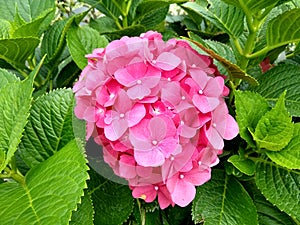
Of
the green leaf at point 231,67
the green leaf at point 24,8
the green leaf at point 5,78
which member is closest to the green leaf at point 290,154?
the green leaf at point 231,67

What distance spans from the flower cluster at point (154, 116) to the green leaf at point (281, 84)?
175 millimetres

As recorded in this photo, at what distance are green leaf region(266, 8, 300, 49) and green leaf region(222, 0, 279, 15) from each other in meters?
0.03

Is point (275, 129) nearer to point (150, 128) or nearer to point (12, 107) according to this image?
point (150, 128)

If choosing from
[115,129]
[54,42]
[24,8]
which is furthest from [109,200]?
[24,8]

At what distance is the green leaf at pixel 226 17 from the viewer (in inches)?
36.0

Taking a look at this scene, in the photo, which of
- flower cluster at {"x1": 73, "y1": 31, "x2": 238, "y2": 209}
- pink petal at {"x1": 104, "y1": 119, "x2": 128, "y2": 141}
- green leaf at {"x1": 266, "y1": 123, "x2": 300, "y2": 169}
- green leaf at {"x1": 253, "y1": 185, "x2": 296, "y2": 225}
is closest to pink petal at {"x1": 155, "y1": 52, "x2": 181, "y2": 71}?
flower cluster at {"x1": 73, "y1": 31, "x2": 238, "y2": 209}

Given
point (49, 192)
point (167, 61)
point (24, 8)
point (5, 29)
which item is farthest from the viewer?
point (24, 8)

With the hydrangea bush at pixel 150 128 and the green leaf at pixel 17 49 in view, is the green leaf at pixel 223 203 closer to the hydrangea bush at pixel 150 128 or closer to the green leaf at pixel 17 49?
the hydrangea bush at pixel 150 128

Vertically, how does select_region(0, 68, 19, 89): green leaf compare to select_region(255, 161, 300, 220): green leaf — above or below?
above

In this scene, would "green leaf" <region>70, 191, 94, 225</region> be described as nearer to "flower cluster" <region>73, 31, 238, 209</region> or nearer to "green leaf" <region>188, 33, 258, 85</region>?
"flower cluster" <region>73, 31, 238, 209</region>

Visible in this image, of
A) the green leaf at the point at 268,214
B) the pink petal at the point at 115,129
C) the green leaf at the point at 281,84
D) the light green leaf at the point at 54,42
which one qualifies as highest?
the pink petal at the point at 115,129

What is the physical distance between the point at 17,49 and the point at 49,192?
0.37 metres

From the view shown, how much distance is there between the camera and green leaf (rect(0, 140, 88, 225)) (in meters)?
0.63

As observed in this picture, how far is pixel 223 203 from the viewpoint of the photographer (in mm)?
884
